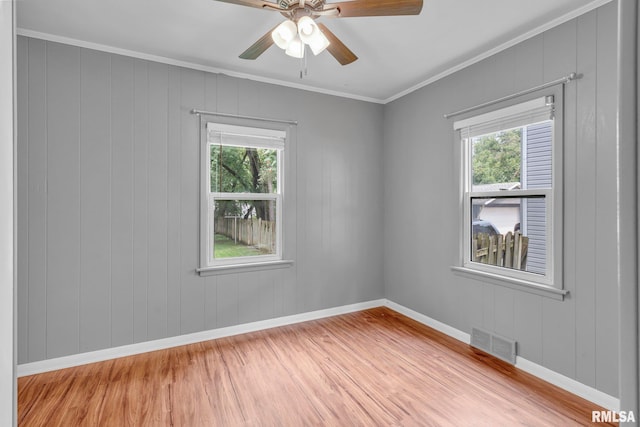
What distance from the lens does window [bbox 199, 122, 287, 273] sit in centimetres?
332

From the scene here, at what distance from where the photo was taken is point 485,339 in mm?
2957

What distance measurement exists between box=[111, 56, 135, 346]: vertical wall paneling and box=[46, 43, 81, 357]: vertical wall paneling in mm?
255

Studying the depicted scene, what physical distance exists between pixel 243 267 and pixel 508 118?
281 centimetres

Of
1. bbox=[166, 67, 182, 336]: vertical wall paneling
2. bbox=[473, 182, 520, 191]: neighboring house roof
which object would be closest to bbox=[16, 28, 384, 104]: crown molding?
bbox=[166, 67, 182, 336]: vertical wall paneling

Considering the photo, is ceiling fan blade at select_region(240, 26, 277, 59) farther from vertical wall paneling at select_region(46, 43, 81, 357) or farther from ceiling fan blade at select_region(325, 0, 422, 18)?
vertical wall paneling at select_region(46, 43, 81, 357)

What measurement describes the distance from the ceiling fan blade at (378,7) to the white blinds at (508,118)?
136 centimetres

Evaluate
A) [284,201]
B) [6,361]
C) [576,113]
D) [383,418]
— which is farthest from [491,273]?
[6,361]

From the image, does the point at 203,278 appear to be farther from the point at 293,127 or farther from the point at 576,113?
the point at 576,113

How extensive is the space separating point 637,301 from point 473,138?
3.17 metres

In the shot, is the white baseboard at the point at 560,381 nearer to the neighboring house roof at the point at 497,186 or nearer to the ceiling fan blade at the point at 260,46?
the neighboring house roof at the point at 497,186

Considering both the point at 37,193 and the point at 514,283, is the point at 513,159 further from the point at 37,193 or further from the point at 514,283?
the point at 37,193

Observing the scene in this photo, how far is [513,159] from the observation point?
282 centimetres

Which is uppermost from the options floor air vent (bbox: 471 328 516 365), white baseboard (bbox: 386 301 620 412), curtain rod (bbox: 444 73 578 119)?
curtain rod (bbox: 444 73 578 119)

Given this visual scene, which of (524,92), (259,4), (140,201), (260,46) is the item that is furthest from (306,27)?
(140,201)
